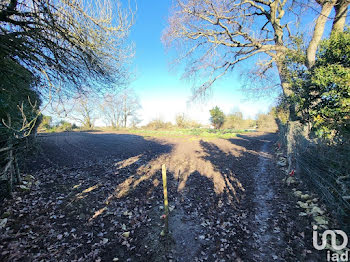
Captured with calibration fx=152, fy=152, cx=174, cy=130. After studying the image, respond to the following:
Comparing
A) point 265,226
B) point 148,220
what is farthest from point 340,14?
point 148,220

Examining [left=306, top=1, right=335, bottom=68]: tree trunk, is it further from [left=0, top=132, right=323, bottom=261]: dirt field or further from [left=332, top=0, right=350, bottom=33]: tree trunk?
[left=0, top=132, right=323, bottom=261]: dirt field

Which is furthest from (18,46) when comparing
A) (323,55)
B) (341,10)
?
(341,10)

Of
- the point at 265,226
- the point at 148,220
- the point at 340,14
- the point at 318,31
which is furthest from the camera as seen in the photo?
the point at 318,31

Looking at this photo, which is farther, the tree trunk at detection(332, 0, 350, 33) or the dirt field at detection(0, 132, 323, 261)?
the tree trunk at detection(332, 0, 350, 33)

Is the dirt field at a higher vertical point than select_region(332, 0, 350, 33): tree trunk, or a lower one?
lower

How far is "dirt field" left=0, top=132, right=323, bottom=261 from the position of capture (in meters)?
2.85

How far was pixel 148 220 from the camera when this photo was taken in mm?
3840

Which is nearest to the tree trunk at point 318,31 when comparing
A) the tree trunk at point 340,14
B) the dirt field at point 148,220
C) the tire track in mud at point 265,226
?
the tree trunk at point 340,14

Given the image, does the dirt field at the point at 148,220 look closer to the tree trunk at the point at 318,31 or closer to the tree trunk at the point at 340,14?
the tree trunk at the point at 318,31

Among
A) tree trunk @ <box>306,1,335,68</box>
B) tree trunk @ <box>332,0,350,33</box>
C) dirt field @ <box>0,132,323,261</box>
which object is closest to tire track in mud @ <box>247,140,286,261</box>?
dirt field @ <box>0,132,323,261</box>

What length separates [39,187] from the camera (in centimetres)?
483

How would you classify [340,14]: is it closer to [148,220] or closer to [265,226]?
[265,226]

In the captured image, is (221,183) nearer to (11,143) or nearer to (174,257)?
(174,257)

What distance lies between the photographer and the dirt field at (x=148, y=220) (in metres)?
2.85
